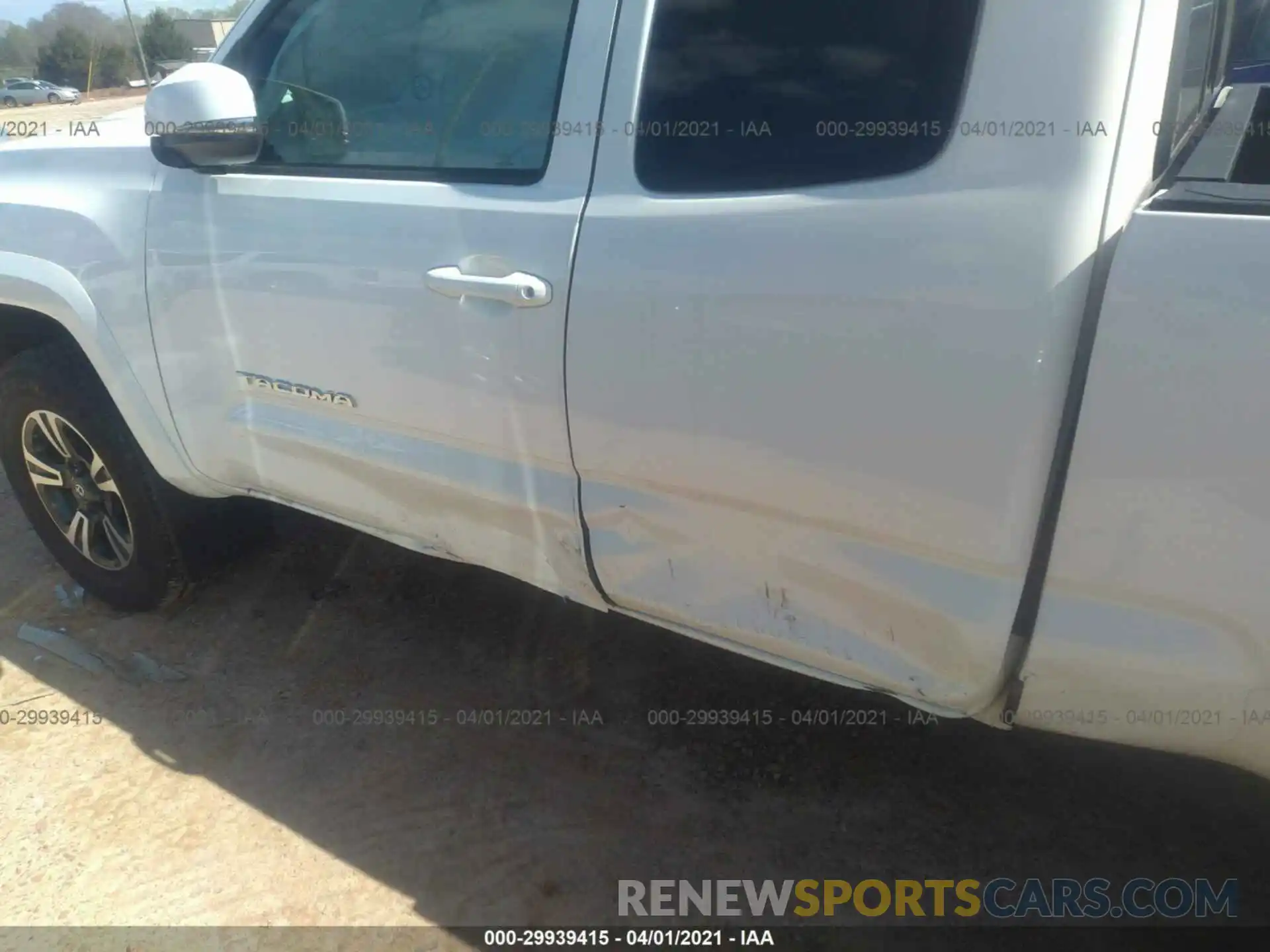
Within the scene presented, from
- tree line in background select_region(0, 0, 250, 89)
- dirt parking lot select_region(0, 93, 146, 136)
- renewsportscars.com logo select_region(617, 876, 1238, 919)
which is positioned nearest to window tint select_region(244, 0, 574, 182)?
renewsportscars.com logo select_region(617, 876, 1238, 919)

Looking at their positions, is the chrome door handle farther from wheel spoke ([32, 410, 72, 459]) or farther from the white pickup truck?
wheel spoke ([32, 410, 72, 459])

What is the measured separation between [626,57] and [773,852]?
5.47ft

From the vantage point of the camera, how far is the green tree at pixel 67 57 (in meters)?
29.2

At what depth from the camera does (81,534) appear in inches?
117

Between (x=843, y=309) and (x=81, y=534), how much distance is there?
8.42ft

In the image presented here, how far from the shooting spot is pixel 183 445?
2537 mm

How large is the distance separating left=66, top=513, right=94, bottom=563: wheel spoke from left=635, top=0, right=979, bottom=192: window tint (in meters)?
2.22

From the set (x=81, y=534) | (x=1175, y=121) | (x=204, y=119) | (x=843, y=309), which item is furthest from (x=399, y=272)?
(x=81, y=534)

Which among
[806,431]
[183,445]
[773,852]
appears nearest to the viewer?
[806,431]

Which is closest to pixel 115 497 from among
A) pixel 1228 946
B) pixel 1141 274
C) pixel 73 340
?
pixel 73 340

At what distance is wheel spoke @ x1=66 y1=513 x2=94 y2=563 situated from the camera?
2.96 metres

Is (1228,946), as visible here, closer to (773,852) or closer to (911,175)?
(773,852)

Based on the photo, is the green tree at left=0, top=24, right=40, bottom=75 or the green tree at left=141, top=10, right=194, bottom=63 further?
the green tree at left=0, top=24, right=40, bottom=75

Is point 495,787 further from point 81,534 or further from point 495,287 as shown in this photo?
point 81,534
